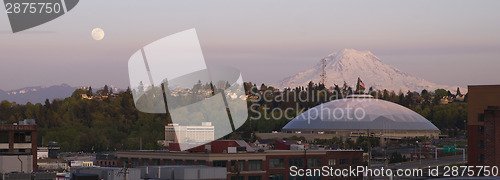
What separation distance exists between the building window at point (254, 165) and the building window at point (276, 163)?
6.00 ft

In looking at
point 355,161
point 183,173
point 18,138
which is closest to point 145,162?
point 18,138

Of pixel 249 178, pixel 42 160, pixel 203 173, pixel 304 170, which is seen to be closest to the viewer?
pixel 203 173

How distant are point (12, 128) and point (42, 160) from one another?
5807 centimetres

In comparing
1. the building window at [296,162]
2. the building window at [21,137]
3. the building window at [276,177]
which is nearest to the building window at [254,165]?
the building window at [276,177]

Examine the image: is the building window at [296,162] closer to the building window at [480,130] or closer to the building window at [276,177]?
the building window at [276,177]

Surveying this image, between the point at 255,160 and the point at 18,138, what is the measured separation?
27.8m

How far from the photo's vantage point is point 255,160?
9456 centimetres

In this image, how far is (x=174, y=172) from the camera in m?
71.6

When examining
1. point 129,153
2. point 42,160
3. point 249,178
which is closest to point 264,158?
point 249,178

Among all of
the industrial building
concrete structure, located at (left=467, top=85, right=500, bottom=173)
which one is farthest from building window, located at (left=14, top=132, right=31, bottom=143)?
concrete structure, located at (left=467, top=85, right=500, bottom=173)

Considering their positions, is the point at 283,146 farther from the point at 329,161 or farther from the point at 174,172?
the point at 174,172

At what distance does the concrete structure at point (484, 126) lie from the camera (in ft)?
331

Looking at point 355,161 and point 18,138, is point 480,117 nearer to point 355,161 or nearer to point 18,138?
point 355,161

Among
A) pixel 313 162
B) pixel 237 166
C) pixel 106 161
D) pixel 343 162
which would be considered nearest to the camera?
pixel 237 166
